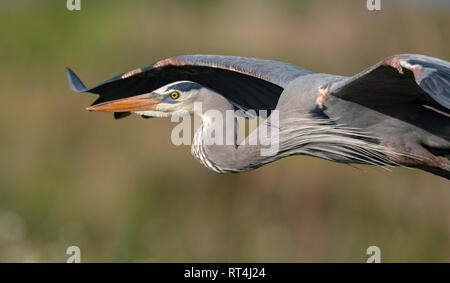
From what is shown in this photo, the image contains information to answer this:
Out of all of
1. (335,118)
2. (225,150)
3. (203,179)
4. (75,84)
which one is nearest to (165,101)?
(225,150)

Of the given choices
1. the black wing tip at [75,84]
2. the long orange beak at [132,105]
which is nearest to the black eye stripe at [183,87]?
the long orange beak at [132,105]

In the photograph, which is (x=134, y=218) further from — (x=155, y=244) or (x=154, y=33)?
(x=154, y=33)

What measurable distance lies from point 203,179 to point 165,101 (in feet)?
5.32

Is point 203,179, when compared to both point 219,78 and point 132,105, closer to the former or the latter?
point 219,78

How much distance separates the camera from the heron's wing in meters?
3.14

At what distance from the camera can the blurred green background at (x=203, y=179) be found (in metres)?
5.50

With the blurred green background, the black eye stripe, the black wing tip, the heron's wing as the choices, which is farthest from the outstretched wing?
the blurred green background

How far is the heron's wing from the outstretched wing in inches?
24.1

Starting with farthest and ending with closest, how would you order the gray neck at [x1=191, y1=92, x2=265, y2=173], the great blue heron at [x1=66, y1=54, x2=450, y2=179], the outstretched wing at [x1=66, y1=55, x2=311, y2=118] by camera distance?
the outstretched wing at [x1=66, y1=55, x2=311, y2=118] < the gray neck at [x1=191, y1=92, x2=265, y2=173] < the great blue heron at [x1=66, y1=54, x2=450, y2=179]

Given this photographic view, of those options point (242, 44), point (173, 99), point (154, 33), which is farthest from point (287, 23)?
point (173, 99)

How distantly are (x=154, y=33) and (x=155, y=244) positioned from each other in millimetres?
2425

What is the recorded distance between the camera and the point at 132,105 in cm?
435

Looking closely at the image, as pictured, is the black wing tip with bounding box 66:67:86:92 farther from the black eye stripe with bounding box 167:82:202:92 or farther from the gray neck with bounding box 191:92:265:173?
the gray neck with bounding box 191:92:265:173
